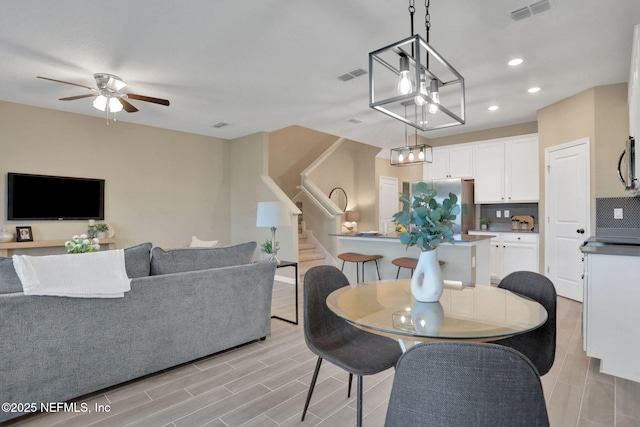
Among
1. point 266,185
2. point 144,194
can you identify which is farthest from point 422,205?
point 144,194

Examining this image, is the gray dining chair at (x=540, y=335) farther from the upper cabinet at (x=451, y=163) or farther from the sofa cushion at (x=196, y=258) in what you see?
the upper cabinet at (x=451, y=163)

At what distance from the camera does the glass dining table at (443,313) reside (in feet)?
4.00

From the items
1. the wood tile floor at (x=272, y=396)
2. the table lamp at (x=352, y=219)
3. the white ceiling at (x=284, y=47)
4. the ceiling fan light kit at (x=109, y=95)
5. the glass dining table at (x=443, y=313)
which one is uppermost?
the white ceiling at (x=284, y=47)

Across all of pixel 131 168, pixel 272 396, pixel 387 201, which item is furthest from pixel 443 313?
pixel 387 201

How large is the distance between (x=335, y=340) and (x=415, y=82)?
1556mm

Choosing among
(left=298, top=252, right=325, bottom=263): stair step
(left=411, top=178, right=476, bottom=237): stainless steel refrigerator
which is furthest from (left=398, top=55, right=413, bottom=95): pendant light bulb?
(left=298, top=252, right=325, bottom=263): stair step

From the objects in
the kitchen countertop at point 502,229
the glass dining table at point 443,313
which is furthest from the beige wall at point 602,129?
the glass dining table at point 443,313

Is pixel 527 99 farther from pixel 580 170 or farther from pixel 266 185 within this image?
pixel 266 185

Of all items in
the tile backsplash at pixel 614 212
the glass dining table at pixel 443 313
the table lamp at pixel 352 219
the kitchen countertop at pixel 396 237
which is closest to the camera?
the glass dining table at pixel 443 313

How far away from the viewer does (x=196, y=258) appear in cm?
268

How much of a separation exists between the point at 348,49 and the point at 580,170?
134 inches

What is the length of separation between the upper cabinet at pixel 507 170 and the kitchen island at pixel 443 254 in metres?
1.89

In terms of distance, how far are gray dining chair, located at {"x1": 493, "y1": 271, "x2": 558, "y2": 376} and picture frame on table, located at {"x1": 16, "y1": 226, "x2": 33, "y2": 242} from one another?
580cm

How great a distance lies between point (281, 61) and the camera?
11.1 feet
